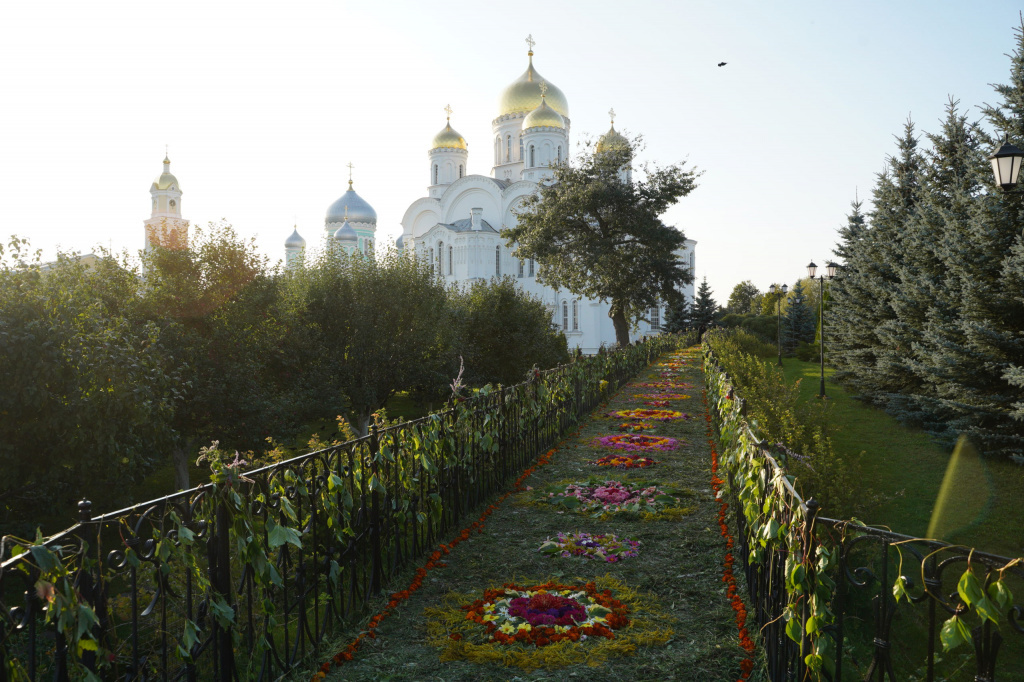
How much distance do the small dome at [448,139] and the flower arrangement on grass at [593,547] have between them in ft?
160

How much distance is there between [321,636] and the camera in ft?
13.7

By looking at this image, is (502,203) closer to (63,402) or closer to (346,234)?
(346,234)

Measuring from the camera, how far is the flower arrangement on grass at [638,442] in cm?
1006

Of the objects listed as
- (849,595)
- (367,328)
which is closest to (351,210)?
(367,328)

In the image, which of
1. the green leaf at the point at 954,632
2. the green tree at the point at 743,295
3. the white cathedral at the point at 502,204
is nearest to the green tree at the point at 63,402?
the green leaf at the point at 954,632

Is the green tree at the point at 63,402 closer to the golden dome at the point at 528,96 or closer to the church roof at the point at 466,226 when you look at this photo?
the church roof at the point at 466,226

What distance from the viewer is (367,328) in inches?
740

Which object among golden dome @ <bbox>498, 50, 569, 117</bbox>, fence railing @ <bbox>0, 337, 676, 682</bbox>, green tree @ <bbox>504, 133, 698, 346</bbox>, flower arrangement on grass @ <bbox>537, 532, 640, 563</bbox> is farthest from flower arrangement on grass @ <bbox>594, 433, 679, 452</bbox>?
golden dome @ <bbox>498, 50, 569, 117</bbox>

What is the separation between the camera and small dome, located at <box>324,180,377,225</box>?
5425 centimetres

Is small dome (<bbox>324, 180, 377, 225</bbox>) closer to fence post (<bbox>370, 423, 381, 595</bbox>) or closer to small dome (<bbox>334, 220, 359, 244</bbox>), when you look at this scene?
small dome (<bbox>334, 220, 359, 244</bbox>)

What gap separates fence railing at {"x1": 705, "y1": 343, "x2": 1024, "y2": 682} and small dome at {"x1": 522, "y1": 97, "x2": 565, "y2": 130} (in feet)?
137

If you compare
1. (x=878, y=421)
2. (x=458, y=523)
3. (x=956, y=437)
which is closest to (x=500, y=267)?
(x=878, y=421)

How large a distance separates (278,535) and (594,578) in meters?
2.61

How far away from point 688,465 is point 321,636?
19.3 feet
